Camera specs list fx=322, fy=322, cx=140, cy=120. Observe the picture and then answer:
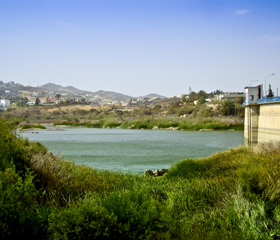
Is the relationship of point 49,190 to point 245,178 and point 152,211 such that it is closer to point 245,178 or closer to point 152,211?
point 152,211

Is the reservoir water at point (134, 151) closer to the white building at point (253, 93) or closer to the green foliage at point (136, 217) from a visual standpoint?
the white building at point (253, 93)

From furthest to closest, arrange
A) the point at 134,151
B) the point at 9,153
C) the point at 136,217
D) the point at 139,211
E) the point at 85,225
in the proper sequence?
the point at 134,151 → the point at 9,153 → the point at 139,211 → the point at 136,217 → the point at 85,225

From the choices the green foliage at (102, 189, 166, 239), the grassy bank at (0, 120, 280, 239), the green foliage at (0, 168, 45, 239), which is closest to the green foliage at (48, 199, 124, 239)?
the grassy bank at (0, 120, 280, 239)

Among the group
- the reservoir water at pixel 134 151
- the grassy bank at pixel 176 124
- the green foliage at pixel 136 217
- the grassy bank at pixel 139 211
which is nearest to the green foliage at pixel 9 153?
the grassy bank at pixel 139 211

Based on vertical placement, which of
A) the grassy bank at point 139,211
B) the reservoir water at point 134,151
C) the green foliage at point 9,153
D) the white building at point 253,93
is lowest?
the reservoir water at point 134,151

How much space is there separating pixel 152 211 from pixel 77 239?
5.02 feet

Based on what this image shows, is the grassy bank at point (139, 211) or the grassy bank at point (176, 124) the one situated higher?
the grassy bank at point (139, 211)

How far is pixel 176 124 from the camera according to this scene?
77000mm

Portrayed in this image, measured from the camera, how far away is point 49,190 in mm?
7898

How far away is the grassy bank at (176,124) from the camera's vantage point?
6806cm

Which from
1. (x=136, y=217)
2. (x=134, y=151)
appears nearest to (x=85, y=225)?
(x=136, y=217)

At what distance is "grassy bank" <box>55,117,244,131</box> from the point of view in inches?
2680

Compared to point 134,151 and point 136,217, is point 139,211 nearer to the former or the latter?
point 136,217

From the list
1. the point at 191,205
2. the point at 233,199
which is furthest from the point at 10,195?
the point at 233,199
